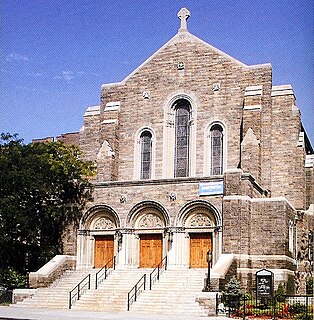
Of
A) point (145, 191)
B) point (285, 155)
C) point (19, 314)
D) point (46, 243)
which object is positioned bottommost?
point (19, 314)

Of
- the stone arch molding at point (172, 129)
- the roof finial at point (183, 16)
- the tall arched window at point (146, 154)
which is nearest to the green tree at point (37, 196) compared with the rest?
the tall arched window at point (146, 154)

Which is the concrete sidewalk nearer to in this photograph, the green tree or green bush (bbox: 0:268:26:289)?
green bush (bbox: 0:268:26:289)

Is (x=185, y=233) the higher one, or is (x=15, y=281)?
(x=185, y=233)

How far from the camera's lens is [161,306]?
2750 centimetres

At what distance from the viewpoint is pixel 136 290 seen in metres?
28.7

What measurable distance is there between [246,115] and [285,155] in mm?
3012

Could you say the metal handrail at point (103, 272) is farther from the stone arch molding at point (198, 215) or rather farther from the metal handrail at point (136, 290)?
the stone arch molding at point (198, 215)

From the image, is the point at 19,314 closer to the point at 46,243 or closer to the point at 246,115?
the point at 46,243

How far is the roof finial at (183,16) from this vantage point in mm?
40188

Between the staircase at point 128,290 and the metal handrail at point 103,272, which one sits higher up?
the metal handrail at point 103,272

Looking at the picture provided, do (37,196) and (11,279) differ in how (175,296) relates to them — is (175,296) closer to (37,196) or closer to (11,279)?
(11,279)

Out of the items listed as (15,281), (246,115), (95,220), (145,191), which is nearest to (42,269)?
(15,281)

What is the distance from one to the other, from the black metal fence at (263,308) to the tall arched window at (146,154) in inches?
498

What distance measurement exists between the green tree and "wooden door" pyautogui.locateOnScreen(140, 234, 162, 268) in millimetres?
3780
